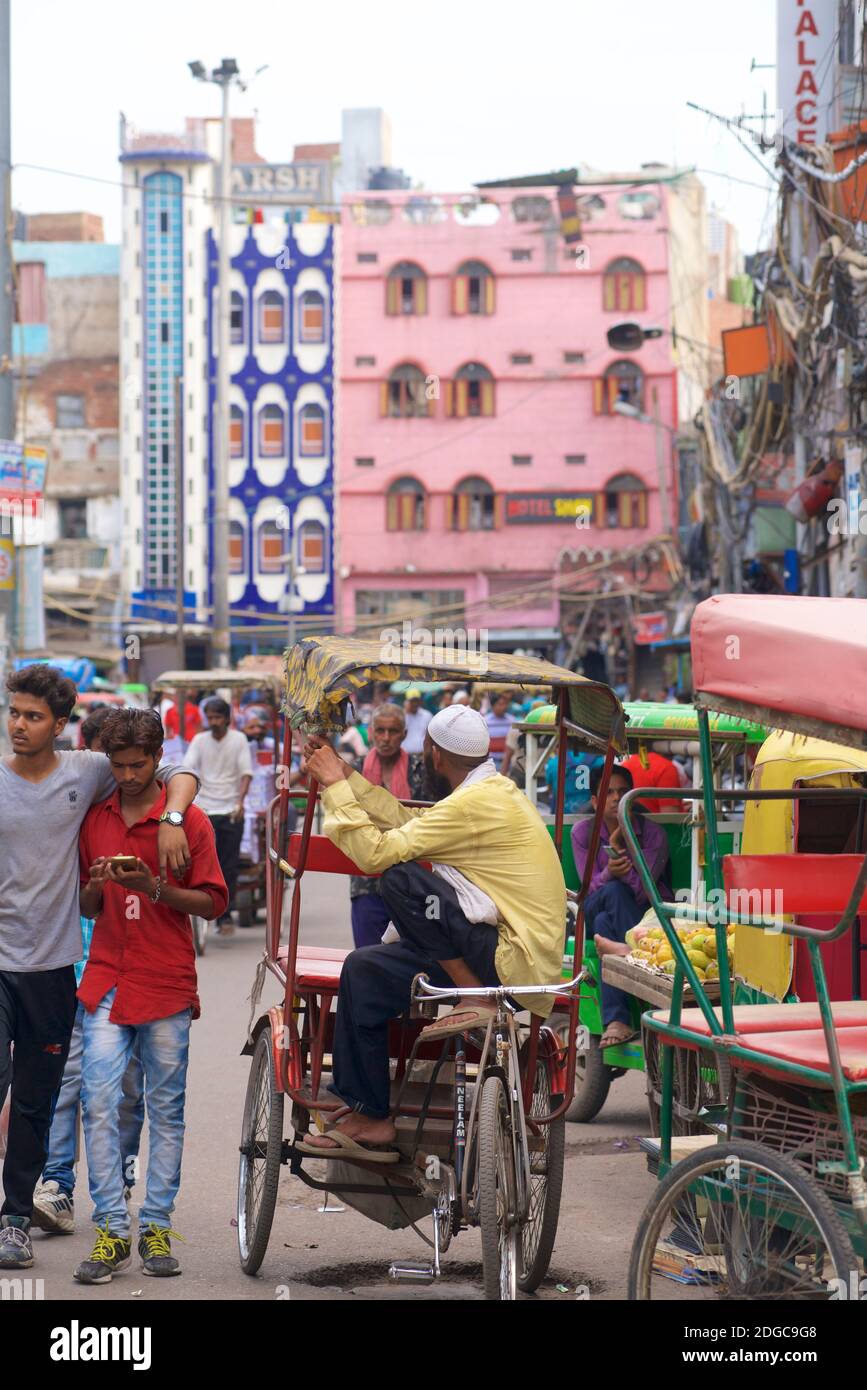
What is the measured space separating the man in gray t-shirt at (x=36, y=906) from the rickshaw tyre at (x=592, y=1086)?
10.7 feet

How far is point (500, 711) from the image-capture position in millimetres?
25125

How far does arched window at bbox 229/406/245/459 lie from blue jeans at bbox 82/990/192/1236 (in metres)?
52.5

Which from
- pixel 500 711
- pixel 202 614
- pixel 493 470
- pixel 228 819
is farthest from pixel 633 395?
pixel 228 819

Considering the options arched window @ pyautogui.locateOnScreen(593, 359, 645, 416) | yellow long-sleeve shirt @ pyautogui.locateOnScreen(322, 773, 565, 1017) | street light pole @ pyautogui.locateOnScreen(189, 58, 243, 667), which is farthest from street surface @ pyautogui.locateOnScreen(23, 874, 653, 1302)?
arched window @ pyautogui.locateOnScreen(593, 359, 645, 416)

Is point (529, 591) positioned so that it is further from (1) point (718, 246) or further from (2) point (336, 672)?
(2) point (336, 672)

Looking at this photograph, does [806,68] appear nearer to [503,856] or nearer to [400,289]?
[503,856]

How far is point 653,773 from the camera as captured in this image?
397 inches

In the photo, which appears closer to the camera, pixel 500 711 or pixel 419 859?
pixel 419 859

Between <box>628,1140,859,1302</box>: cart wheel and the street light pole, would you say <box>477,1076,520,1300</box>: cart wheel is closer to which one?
<box>628,1140,859,1302</box>: cart wheel

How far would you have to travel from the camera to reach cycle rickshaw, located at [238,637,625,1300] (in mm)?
5371

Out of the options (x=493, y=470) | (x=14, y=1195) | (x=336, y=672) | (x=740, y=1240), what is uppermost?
(x=493, y=470)

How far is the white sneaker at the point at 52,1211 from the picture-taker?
21.1 feet

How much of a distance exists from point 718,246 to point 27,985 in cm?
6866
